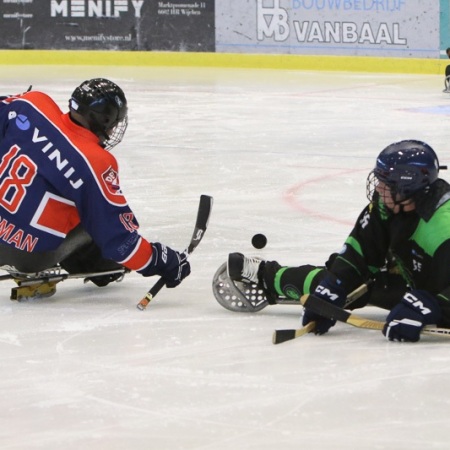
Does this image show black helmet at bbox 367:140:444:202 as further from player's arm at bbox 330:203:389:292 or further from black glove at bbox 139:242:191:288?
black glove at bbox 139:242:191:288

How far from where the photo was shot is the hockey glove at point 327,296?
3404 millimetres

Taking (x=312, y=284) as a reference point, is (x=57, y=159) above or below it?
above

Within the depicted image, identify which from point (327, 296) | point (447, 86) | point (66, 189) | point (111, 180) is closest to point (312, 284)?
point (327, 296)

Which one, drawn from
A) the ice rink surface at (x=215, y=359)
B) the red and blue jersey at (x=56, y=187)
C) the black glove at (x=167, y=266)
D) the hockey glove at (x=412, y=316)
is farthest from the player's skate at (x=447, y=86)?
the hockey glove at (x=412, y=316)

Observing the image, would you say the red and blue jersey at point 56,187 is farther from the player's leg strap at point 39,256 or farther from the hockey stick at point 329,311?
the hockey stick at point 329,311

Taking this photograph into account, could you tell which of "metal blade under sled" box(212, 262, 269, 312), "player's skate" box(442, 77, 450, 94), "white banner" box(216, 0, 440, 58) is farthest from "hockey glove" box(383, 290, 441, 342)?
"white banner" box(216, 0, 440, 58)

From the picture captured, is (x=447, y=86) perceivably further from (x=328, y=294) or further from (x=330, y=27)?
(x=328, y=294)

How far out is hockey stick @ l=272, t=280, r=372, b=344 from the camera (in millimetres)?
3367

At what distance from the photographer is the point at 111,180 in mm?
3729

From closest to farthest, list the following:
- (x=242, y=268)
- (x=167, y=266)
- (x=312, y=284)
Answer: (x=312, y=284), (x=242, y=268), (x=167, y=266)

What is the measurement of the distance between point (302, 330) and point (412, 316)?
1.15ft

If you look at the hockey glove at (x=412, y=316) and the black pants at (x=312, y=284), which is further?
the black pants at (x=312, y=284)

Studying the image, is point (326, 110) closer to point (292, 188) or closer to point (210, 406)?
point (292, 188)

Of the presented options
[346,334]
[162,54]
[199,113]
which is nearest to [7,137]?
[346,334]
